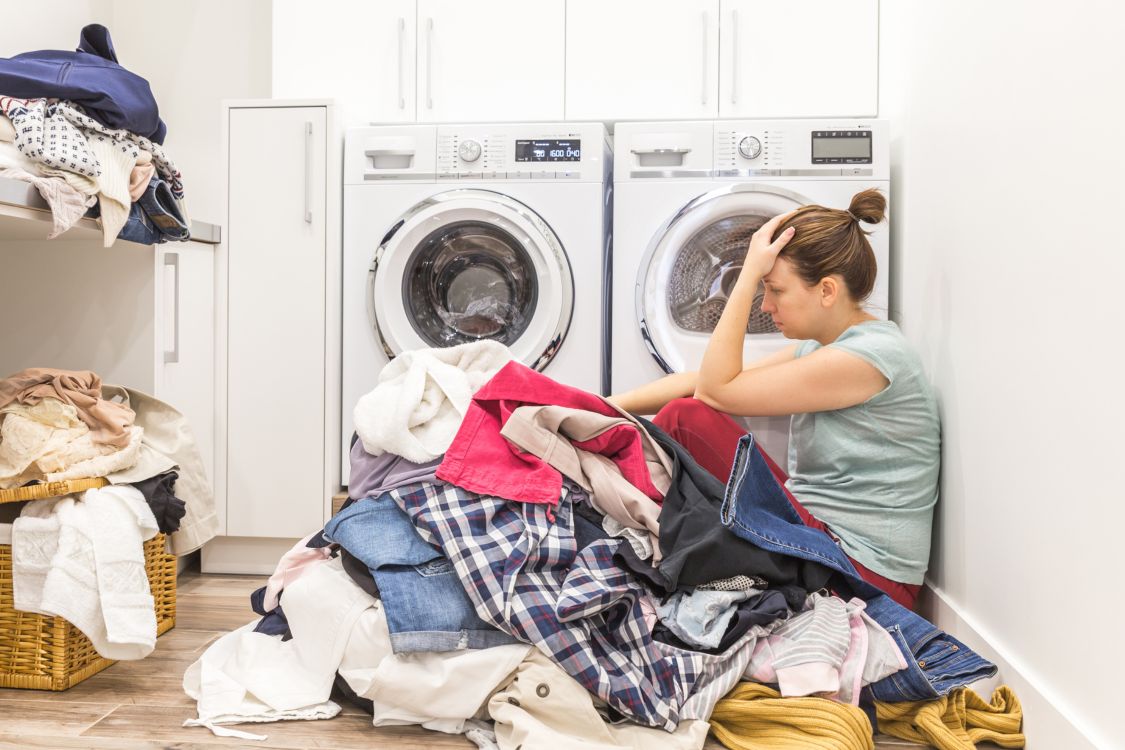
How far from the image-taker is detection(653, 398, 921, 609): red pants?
5.53ft

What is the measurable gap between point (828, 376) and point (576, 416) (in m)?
0.50

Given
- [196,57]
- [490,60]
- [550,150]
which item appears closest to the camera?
[550,150]

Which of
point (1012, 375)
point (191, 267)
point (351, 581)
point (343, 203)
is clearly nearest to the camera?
point (1012, 375)

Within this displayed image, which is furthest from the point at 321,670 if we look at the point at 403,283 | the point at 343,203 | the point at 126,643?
the point at 343,203

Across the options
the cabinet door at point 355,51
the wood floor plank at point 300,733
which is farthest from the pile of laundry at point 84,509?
the cabinet door at point 355,51

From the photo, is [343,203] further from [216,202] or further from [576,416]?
[576,416]

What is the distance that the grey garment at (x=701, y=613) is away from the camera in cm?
138

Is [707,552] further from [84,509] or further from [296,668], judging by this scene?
[84,509]

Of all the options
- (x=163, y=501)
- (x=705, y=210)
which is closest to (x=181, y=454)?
(x=163, y=501)

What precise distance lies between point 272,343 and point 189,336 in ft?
0.69

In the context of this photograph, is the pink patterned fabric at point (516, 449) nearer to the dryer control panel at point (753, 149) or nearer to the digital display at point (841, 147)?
the dryer control panel at point (753, 149)

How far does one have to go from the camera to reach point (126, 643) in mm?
1514

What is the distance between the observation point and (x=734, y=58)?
2467 millimetres

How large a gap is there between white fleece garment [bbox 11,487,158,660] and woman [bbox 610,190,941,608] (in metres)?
1.02
